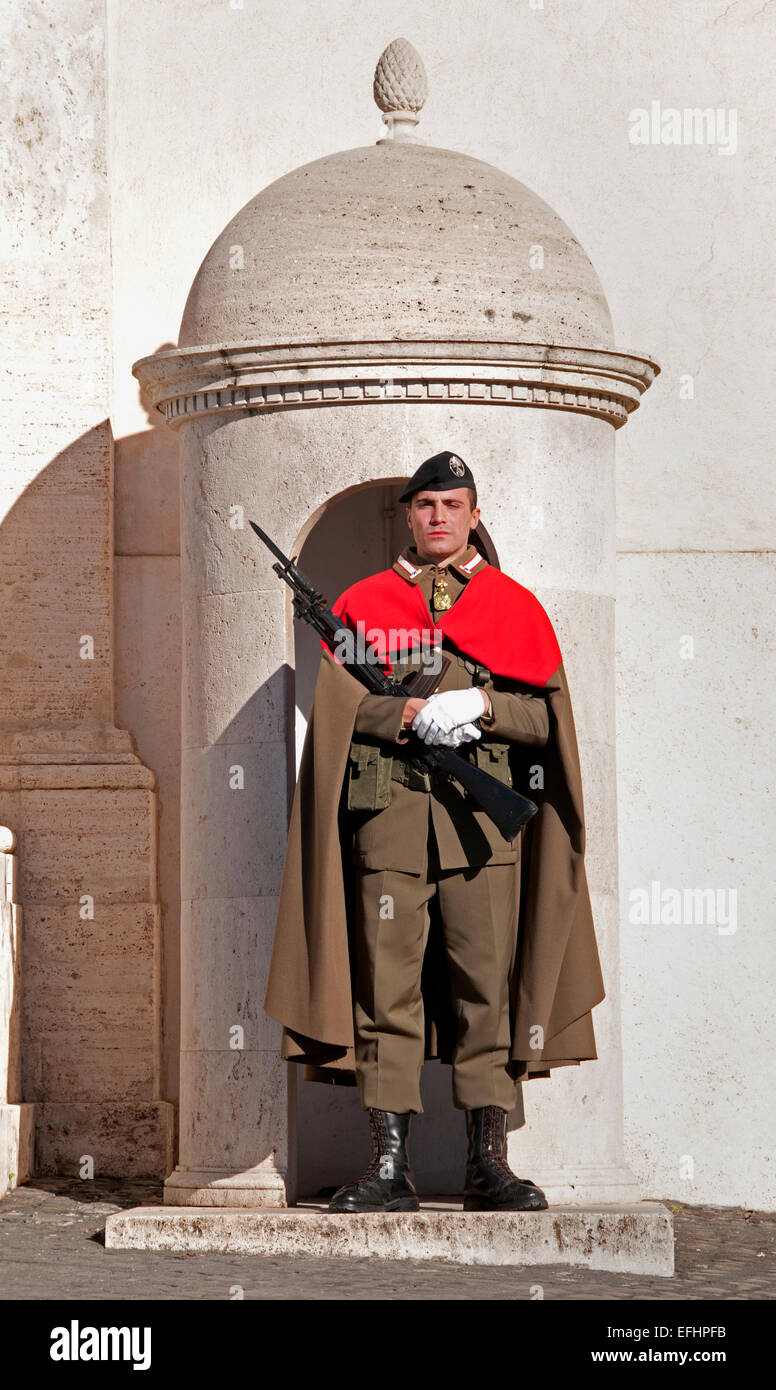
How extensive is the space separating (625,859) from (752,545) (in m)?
1.48

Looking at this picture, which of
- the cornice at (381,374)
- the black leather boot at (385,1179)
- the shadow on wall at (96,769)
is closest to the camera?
Answer: the black leather boot at (385,1179)

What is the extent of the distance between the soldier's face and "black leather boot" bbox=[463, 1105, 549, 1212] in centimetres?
181

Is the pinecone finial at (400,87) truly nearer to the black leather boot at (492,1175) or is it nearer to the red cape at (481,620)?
the red cape at (481,620)

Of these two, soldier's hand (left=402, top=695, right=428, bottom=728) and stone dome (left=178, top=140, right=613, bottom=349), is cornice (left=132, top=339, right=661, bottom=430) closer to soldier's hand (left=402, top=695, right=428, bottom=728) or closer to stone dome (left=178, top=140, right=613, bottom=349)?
stone dome (left=178, top=140, right=613, bottom=349)

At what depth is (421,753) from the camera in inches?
260

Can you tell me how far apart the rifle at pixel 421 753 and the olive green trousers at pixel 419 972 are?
10.9 inches

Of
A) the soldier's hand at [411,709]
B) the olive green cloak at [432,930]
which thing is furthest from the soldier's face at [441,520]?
the soldier's hand at [411,709]

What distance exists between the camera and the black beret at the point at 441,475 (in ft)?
22.3

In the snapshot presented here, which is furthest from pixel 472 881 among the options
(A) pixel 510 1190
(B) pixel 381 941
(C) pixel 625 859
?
(C) pixel 625 859

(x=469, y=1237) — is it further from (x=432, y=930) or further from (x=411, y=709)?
(x=411, y=709)

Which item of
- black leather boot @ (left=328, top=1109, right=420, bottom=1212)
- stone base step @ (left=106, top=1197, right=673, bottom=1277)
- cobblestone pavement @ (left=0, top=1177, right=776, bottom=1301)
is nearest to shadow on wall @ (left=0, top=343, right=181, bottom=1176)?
cobblestone pavement @ (left=0, top=1177, right=776, bottom=1301)

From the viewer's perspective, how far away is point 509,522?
7.36 meters

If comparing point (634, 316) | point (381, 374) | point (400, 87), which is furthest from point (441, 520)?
point (634, 316)
